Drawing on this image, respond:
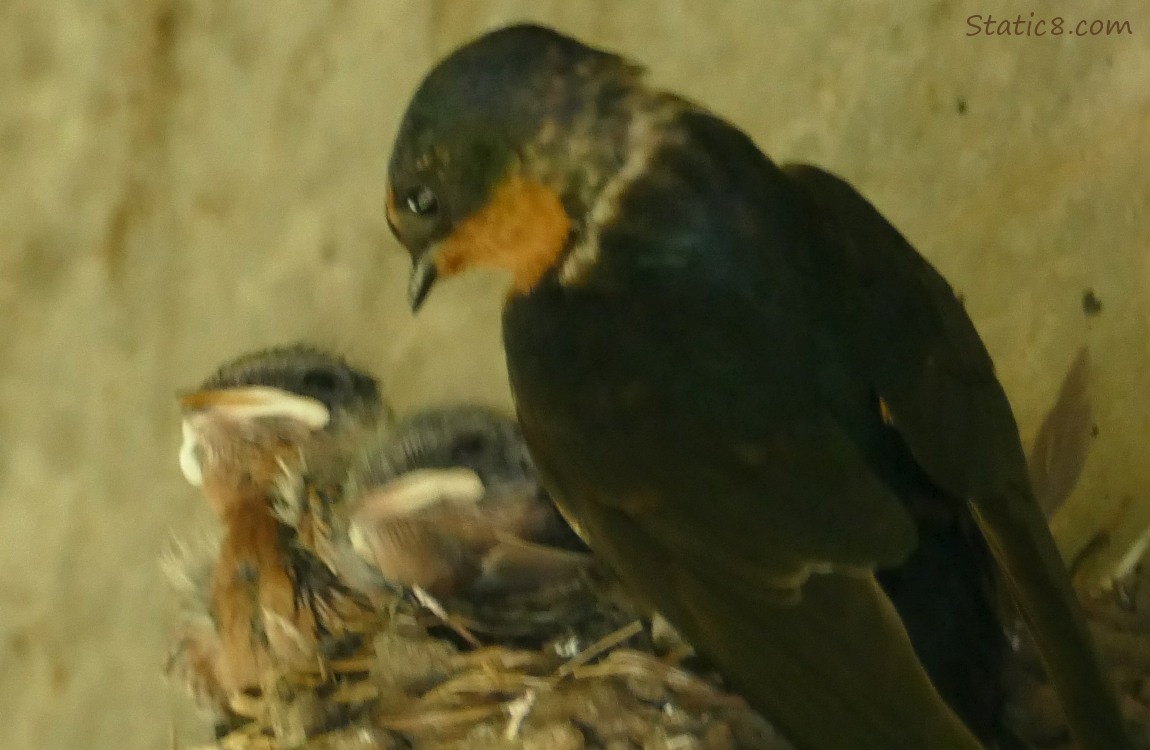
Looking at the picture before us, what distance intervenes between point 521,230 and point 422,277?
8 centimetres

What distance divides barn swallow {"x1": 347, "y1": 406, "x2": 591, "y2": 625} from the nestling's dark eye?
24cm

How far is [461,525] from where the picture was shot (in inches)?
37.4

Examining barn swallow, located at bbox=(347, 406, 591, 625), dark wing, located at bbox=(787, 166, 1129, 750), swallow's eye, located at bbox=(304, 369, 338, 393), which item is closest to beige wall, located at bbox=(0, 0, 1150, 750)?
swallow's eye, located at bbox=(304, 369, 338, 393)

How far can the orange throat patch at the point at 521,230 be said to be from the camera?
0.81m

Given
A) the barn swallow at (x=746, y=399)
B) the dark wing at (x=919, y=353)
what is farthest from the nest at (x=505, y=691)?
Result: the dark wing at (x=919, y=353)

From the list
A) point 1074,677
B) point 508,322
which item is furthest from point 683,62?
point 1074,677

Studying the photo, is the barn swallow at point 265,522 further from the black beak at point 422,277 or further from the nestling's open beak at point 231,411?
the black beak at point 422,277

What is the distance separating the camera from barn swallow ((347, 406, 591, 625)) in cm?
→ 93

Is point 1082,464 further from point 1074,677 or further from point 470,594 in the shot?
point 470,594

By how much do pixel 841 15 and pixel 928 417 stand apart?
547 millimetres

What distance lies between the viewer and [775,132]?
118cm

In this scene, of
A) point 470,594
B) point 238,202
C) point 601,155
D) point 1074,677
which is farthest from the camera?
Answer: point 238,202

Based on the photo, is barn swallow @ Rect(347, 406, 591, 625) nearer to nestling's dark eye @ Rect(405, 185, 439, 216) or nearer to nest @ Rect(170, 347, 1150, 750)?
nest @ Rect(170, 347, 1150, 750)

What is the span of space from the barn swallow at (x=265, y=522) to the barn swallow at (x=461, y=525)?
6 cm
